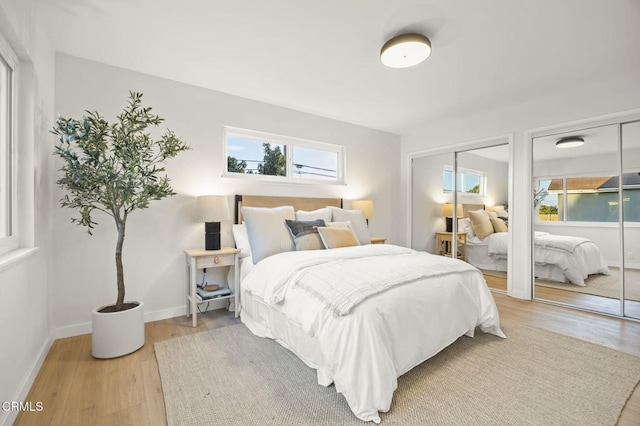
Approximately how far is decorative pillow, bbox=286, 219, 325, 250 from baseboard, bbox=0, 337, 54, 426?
2.03 m

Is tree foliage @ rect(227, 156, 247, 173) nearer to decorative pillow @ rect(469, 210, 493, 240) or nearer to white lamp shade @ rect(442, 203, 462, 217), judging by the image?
white lamp shade @ rect(442, 203, 462, 217)

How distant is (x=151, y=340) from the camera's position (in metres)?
2.48

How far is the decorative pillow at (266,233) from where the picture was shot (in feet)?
9.30

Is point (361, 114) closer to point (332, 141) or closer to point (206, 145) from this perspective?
point (332, 141)

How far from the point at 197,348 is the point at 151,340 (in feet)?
1.55

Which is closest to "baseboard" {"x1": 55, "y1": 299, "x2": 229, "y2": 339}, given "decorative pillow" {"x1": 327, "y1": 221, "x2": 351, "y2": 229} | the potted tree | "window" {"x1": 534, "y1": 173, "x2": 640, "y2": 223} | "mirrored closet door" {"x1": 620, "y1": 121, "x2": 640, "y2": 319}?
the potted tree

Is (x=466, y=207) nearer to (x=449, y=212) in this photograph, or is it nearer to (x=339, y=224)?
(x=449, y=212)

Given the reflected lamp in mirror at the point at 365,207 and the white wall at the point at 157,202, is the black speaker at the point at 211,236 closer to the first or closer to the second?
the white wall at the point at 157,202

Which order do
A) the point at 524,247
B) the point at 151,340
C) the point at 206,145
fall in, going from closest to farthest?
1. the point at 151,340
2. the point at 206,145
3. the point at 524,247

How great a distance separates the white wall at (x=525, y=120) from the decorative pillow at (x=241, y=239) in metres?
3.19

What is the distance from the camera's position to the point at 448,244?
4613 mm

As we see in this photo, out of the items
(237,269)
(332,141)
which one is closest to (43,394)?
(237,269)

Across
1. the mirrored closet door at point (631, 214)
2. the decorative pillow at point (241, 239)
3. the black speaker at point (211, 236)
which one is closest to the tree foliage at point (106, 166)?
the black speaker at point (211, 236)

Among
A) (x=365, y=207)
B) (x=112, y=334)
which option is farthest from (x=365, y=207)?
(x=112, y=334)
